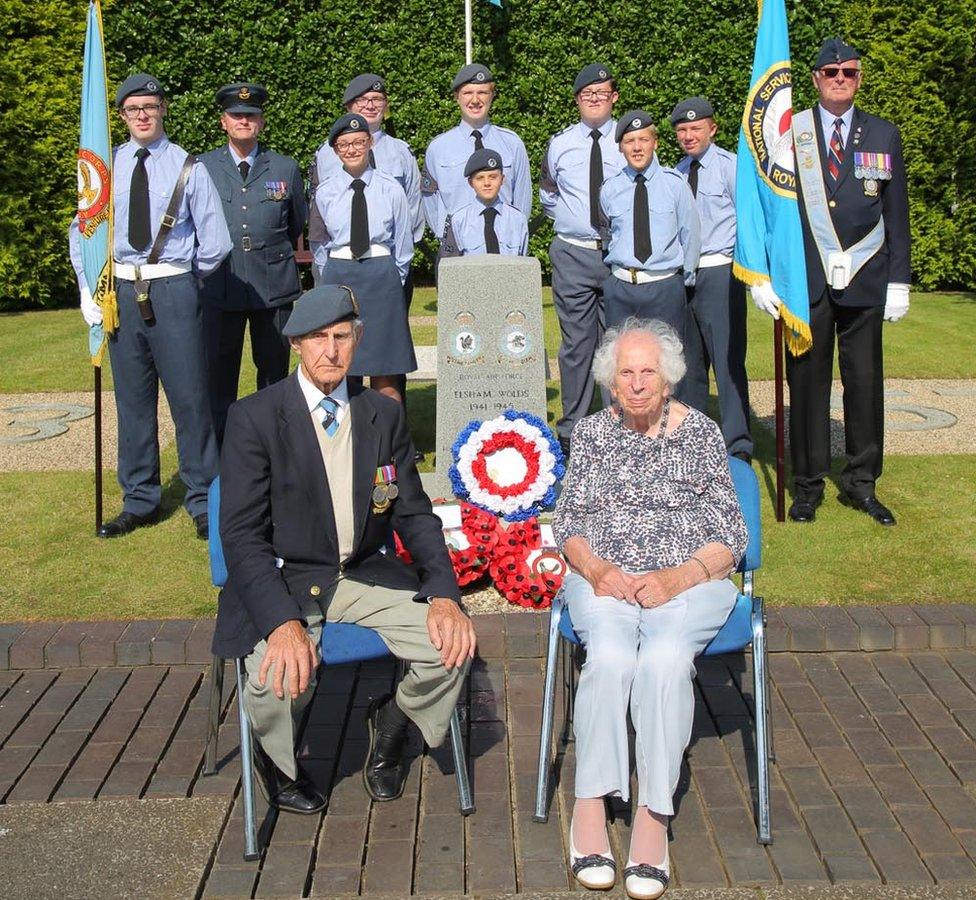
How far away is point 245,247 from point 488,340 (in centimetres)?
169

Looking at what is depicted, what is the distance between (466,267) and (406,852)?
3732 mm

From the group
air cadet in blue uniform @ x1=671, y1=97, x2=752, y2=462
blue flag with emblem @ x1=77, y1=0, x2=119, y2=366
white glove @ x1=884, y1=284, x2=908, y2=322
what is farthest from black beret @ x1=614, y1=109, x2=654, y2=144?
blue flag with emblem @ x1=77, y1=0, x2=119, y2=366

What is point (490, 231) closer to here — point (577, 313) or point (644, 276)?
point (577, 313)

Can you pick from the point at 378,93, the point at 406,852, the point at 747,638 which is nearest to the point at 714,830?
the point at 747,638

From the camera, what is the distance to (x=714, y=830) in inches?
159

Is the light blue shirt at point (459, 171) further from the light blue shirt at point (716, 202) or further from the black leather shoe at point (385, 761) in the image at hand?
the black leather shoe at point (385, 761)

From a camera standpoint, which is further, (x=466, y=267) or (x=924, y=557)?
(x=466, y=267)

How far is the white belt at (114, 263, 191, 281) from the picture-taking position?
681cm

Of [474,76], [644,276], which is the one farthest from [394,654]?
[474,76]

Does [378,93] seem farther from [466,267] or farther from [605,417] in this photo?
[605,417]

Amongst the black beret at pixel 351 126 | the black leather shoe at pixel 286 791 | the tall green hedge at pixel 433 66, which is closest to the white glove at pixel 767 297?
the black beret at pixel 351 126

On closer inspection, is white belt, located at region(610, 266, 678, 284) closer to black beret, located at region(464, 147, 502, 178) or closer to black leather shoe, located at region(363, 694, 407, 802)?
black beret, located at region(464, 147, 502, 178)

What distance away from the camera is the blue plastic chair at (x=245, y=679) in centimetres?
395

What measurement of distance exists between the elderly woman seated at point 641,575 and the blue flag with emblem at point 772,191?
2.44 m
